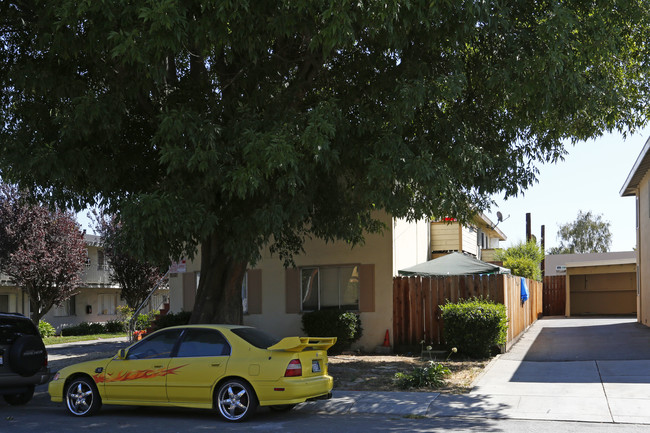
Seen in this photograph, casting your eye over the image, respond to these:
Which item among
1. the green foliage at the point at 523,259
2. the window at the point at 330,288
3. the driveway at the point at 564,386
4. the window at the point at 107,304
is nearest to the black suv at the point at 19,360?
the driveway at the point at 564,386

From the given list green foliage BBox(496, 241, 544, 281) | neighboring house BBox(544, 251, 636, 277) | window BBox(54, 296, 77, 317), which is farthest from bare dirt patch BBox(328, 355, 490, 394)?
window BBox(54, 296, 77, 317)

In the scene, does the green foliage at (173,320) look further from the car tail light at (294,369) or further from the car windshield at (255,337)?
the car tail light at (294,369)

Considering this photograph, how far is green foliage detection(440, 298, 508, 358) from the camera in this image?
1523 cm

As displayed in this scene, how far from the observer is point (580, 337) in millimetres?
20766

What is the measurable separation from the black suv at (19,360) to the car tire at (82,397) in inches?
41.2

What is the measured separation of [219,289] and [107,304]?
94.9 feet

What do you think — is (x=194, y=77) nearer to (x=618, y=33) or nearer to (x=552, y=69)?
(x=552, y=69)

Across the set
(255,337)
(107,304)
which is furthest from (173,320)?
(107,304)

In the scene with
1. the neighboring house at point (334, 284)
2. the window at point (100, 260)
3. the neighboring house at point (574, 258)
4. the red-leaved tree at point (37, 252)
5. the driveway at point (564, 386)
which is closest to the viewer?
the driveway at point (564, 386)

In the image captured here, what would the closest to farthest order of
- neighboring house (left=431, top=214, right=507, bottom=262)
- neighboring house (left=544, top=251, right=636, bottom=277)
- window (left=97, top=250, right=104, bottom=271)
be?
1. neighboring house (left=431, top=214, right=507, bottom=262)
2. neighboring house (left=544, top=251, right=636, bottom=277)
3. window (left=97, top=250, right=104, bottom=271)

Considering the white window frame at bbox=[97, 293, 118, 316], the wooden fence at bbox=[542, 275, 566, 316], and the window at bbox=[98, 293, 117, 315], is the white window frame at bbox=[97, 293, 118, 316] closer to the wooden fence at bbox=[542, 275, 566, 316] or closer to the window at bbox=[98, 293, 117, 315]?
the window at bbox=[98, 293, 117, 315]

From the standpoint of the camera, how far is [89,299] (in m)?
38.9

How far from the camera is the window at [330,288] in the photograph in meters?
18.6

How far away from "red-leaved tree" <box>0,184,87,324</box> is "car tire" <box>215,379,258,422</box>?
19288 mm
